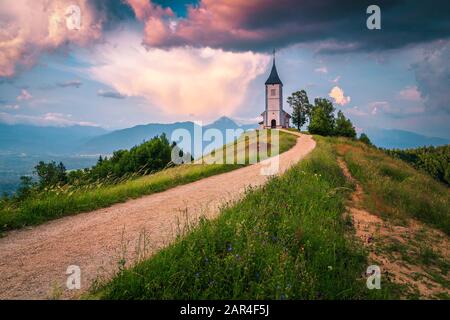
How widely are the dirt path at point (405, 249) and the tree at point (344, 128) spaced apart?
195 feet

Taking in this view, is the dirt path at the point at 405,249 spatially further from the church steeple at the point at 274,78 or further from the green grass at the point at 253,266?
the church steeple at the point at 274,78

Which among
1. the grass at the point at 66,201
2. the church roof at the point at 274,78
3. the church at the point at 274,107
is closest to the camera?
the grass at the point at 66,201

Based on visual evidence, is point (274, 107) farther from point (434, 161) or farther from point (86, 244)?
point (86, 244)

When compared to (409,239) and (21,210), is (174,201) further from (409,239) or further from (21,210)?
(409,239)

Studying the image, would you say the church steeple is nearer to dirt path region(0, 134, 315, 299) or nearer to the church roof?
the church roof

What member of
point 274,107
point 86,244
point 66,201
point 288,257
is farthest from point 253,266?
point 274,107

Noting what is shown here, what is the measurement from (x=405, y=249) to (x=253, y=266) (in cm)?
485

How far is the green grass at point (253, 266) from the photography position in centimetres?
423

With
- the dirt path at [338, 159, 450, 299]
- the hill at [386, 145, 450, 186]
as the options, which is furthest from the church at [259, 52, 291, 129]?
the dirt path at [338, 159, 450, 299]

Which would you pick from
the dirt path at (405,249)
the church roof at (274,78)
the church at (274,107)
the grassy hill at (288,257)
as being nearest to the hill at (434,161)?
the church at (274,107)

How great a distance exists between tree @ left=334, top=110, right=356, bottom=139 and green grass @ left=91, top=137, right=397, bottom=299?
63.5 metres

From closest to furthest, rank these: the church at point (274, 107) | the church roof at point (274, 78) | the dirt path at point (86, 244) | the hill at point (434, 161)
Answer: the dirt path at point (86, 244), the church at point (274, 107), the church roof at point (274, 78), the hill at point (434, 161)

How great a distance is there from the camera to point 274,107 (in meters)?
83.0
